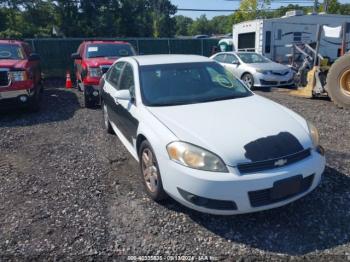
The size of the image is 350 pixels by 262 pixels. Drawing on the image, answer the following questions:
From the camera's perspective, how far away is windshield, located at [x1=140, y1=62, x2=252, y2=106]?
397cm

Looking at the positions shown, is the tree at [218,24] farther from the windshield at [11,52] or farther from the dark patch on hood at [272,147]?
the dark patch on hood at [272,147]

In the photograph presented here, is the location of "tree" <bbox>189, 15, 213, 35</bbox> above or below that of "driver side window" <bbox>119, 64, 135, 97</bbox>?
above

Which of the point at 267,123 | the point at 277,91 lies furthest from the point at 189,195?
the point at 277,91

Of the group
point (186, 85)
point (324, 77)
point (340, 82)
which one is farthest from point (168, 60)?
point (324, 77)

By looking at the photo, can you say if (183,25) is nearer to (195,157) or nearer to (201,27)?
(201,27)

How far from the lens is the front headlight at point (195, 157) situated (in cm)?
287

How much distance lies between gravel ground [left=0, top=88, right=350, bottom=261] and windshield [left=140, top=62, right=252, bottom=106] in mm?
1141

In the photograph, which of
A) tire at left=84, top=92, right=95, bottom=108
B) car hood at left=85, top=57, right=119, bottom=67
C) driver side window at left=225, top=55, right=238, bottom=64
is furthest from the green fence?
tire at left=84, top=92, right=95, bottom=108

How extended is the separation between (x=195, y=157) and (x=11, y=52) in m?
7.43

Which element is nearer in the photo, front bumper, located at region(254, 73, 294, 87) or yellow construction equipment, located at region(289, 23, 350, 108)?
yellow construction equipment, located at region(289, 23, 350, 108)

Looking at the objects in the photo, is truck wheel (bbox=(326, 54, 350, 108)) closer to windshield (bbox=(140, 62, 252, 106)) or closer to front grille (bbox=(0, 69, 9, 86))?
windshield (bbox=(140, 62, 252, 106))

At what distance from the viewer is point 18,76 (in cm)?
739

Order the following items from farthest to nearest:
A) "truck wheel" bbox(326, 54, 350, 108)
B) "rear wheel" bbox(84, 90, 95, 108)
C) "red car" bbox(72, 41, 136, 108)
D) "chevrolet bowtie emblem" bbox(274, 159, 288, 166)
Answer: "rear wheel" bbox(84, 90, 95, 108) → "red car" bbox(72, 41, 136, 108) → "truck wheel" bbox(326, 54, 350, 108) → "chevrolet bowtie emblem" bbox(274, 159, 288, 166)

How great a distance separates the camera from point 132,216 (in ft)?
11.1
